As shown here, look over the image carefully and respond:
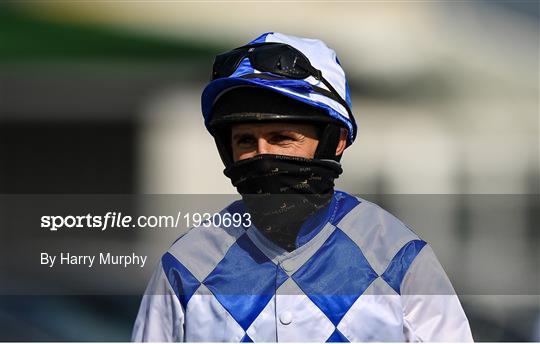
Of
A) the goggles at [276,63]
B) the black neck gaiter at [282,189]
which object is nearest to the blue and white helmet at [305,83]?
the goggles at [276,63]

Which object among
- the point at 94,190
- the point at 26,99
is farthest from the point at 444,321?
the point at 26,99

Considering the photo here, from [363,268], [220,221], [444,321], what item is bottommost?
[444,321]

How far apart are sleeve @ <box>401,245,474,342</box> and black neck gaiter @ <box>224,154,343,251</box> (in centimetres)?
30

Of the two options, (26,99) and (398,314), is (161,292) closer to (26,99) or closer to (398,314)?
(398,314)

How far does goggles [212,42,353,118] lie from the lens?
196 cm

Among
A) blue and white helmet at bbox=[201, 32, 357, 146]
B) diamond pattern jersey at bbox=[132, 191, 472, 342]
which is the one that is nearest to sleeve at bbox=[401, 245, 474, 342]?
diamond pattern jersey at bbox=[132, 191, 472, 342]

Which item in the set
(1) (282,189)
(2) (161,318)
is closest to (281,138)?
(1) (282,189)

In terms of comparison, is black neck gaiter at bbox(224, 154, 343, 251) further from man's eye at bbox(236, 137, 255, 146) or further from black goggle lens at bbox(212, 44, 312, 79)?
black goggle lens at bbox(212, 44, 312, 79)

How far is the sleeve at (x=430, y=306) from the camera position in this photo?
191 centimetres

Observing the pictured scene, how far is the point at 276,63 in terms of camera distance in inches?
77.1

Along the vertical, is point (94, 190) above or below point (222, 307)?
above

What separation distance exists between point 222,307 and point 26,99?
38.8 inches

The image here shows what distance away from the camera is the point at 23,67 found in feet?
7.96

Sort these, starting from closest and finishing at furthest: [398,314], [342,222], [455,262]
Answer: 1. [398,314]
2. [342,222]
3. [455,262]
